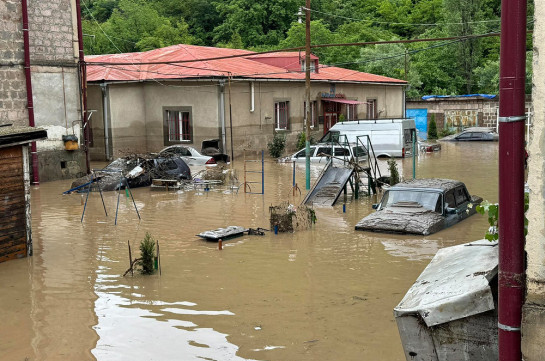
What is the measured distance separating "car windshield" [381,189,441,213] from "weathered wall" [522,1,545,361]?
36.6 ft

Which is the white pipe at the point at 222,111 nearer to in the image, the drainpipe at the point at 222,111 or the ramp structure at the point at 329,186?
the drainpipe at the point at 222,111

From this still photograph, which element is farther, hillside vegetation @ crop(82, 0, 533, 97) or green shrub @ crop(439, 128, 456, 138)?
hillside vegetation @ crop(82, 0, 533, 97)

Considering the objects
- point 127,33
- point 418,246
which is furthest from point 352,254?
point 127,33

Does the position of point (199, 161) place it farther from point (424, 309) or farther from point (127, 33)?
point (127, 33)

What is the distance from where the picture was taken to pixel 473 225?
16328 mm

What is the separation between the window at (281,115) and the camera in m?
36.6

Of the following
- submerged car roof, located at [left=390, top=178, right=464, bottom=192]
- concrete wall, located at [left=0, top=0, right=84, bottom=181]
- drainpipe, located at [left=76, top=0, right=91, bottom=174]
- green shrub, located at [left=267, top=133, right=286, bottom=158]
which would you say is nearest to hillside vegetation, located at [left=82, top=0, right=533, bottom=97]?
green shrub, located at [left=267, top=133, right=286, bottom=158]

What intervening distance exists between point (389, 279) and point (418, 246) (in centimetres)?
263

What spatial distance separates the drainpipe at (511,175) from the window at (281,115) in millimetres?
31784

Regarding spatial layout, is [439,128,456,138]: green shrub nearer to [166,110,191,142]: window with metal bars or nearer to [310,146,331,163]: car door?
[310,146,331,163]: car door

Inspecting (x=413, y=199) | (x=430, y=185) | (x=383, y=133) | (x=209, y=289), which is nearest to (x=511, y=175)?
(x=209, y=289)

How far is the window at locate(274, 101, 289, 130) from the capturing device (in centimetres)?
3659

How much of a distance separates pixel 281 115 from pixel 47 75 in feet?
47.7

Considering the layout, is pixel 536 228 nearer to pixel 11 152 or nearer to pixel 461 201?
pixel 11 152
